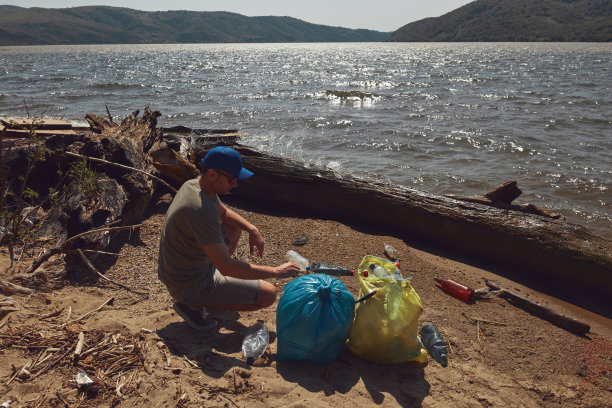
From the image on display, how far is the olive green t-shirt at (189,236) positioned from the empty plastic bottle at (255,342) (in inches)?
24.6

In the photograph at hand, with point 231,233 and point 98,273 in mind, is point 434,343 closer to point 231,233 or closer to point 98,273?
point 231,233

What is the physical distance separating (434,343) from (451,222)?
252 cm

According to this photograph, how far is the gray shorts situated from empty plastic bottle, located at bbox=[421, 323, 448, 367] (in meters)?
1.68

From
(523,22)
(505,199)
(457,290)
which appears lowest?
(457,290)

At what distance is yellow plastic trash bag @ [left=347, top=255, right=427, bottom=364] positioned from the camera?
3218 millimetres

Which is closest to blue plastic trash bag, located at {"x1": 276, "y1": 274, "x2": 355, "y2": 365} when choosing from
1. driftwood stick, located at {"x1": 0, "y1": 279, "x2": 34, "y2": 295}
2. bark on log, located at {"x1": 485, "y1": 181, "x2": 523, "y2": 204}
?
driftwood stick, located at {"x1": 0, "y1": 279, "x2": 34, "y2": 295}

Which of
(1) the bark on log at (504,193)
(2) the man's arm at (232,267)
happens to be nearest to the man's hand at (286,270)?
(2) the man's arm at (232,267)

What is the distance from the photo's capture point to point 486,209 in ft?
18.8

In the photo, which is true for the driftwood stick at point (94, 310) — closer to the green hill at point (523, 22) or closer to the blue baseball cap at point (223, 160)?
the blue baseball cap at point (223, 160)

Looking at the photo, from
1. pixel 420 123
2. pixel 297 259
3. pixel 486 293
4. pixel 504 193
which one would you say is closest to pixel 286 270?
pixel 297 259

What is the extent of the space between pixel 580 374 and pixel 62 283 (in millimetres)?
5106

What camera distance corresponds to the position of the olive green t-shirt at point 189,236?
3.02 metres

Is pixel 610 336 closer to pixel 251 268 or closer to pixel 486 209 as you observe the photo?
pixel 486 209

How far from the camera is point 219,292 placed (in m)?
3.51
